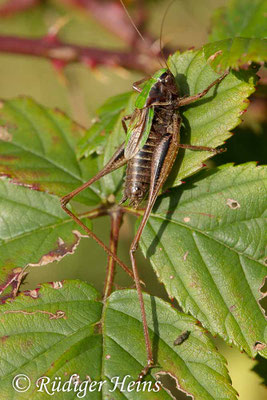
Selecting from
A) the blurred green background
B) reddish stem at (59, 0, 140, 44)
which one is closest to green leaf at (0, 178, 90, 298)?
the blurred green background

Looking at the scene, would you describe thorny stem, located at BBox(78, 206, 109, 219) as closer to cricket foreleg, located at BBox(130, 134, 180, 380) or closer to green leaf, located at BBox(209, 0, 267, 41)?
cricket foreleg, located at BBox(130, 134, 180, 380)

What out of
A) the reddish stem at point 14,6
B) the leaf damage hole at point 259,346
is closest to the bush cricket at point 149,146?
the leaf damage hole at point 259,346

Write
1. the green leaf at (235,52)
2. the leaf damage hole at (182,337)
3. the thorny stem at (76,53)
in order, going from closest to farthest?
1. the green leaf at (235,52)
2. the leaf damage hole at (182,337)
3. the thorny stem at (76,53)

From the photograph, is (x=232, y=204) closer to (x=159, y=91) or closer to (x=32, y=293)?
(x=159, y=91)

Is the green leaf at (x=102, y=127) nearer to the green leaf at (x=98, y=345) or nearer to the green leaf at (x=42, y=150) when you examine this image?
the green leaf at (x=42, y=150)

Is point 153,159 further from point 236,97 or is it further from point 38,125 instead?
point 38,125
